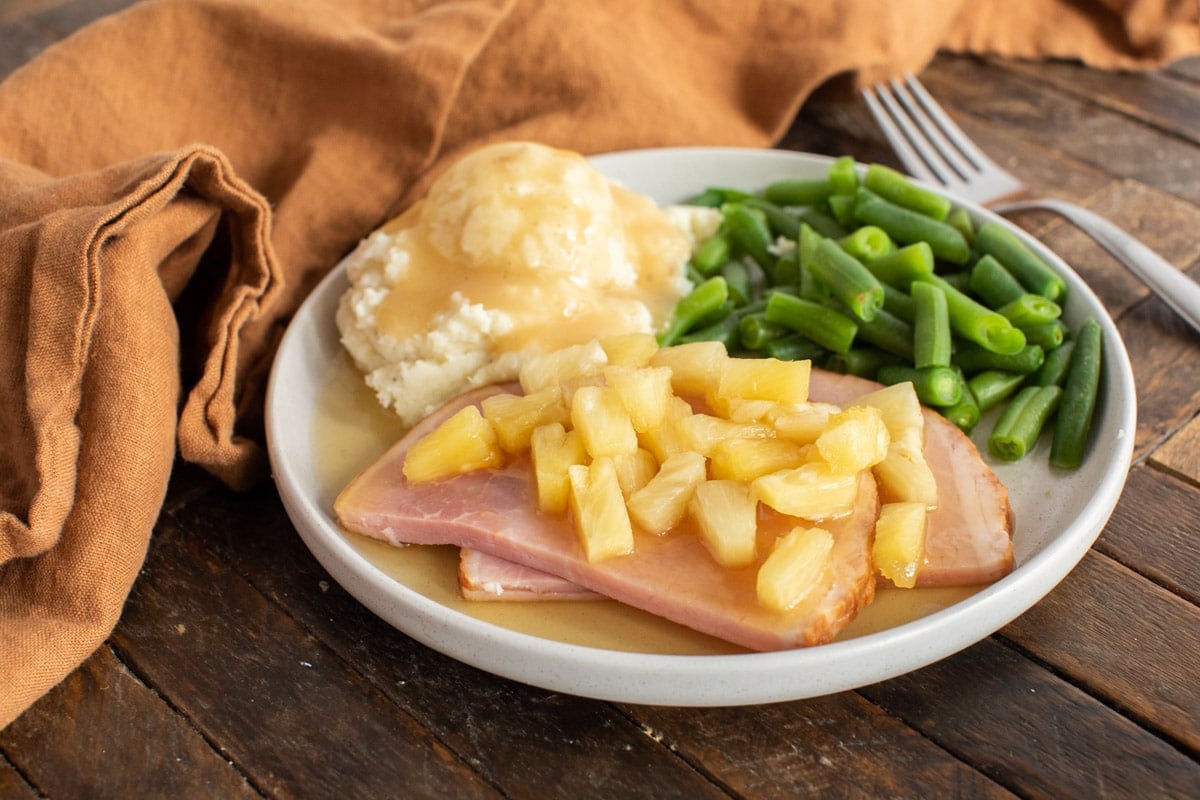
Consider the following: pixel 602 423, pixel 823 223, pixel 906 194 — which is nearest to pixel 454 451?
pixel 602 423

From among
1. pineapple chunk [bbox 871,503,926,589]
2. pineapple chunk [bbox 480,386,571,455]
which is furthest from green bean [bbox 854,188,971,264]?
pineapple chunk [bbox 480,386,571,455]

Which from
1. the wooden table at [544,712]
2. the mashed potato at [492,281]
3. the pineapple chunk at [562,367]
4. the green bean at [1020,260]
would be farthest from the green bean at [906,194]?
the pineapple chunk at [562,367]

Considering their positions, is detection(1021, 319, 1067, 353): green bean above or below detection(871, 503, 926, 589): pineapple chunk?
above

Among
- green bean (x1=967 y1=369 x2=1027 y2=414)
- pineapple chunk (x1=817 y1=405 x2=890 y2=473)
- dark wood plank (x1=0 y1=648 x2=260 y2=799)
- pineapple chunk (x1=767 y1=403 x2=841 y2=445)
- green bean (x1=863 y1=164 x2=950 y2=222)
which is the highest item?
green bean (x1=863 y1=164 x2=950 y2=222)

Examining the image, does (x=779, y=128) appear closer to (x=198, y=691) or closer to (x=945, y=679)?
(x=945, y=679)

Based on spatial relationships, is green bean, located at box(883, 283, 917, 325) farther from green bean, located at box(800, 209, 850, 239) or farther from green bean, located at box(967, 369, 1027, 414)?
green bean, located at box(800, 209, 850, 239)
